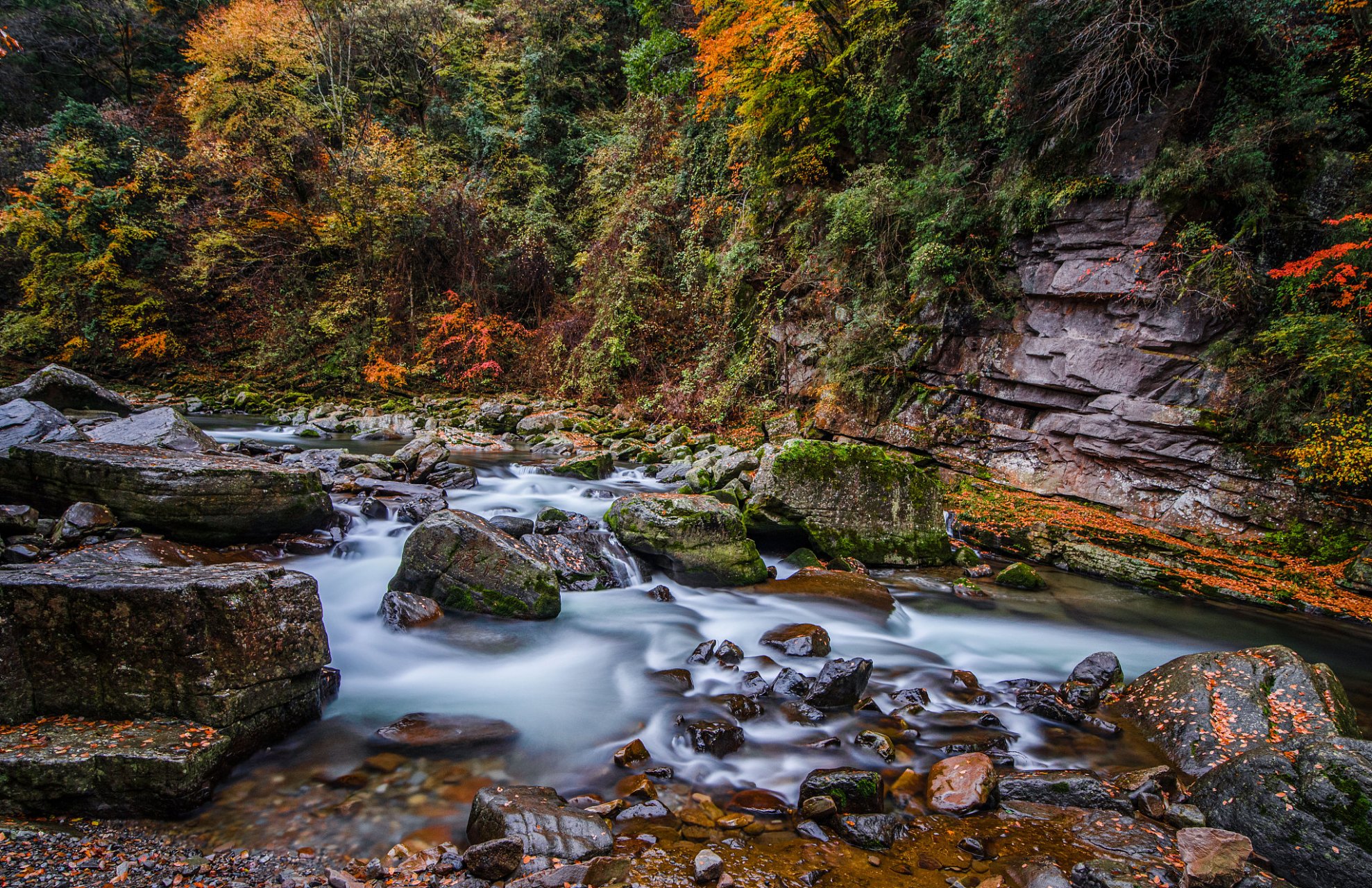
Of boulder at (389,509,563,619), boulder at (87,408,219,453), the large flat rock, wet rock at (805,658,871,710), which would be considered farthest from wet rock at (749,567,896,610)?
boulder at (87,408,219,453)

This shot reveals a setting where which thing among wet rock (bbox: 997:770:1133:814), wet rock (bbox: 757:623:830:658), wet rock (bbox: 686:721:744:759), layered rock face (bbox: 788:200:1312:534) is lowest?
wet rock (bbox: 686:721:744:759)

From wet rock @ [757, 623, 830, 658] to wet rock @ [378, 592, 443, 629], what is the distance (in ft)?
10.3

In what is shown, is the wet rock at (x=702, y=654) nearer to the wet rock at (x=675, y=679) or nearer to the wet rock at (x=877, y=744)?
the wet rock at (x=675, y=679)

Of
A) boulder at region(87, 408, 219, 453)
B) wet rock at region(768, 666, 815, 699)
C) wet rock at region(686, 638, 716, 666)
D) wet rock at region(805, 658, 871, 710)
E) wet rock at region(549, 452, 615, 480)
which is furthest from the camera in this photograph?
wet rock at region(549, 452, 615, 480)

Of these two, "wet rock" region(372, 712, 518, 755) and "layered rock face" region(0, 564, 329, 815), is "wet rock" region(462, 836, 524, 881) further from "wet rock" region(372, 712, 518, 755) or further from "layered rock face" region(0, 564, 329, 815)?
"layered rock face" region(0, 564, 329, 815)

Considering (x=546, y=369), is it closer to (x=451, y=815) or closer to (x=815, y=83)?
(x=815, y=83)

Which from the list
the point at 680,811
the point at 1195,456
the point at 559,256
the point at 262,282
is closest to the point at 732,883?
the point at 680,811

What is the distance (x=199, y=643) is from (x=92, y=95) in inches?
1359

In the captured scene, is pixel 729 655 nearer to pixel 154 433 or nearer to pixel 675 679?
pixel 675 679

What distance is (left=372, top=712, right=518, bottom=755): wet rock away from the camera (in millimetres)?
3625

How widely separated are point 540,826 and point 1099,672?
15.0ft

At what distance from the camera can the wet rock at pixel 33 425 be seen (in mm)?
6637

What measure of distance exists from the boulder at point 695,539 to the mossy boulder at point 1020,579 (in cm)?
304

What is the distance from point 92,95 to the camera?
23.7 metres
